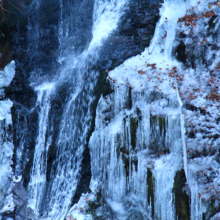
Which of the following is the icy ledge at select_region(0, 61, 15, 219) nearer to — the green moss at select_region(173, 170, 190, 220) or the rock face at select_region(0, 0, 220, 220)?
the rock face at select_region(0, 0, 220, 220)

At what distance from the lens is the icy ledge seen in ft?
19.1

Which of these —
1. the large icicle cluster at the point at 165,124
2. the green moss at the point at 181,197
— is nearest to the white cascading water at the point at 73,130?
the large icicle cluster at the point at 165,124

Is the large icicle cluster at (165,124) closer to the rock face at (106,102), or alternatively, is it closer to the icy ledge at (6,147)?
the rock face at (106,102)

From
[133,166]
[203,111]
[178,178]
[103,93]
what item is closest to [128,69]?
[103,93]

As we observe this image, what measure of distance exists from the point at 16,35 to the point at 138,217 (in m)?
5.50

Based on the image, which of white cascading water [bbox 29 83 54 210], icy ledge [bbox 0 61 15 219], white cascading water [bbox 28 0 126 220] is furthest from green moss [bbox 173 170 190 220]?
icy ledge [bbox 0 61 15 219]

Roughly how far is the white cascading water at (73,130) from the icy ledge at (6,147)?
638mm

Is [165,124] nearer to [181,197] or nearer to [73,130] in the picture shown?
[181,197]

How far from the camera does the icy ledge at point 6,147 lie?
582 cm

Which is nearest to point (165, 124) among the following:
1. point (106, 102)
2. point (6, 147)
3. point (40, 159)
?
point (106, 102)

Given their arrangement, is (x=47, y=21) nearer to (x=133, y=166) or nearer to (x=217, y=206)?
(x=133, y=166)

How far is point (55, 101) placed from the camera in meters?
5.72

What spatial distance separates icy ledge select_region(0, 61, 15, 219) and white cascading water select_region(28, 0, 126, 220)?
638mm

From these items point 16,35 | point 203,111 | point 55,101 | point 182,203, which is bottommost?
point 182,203
